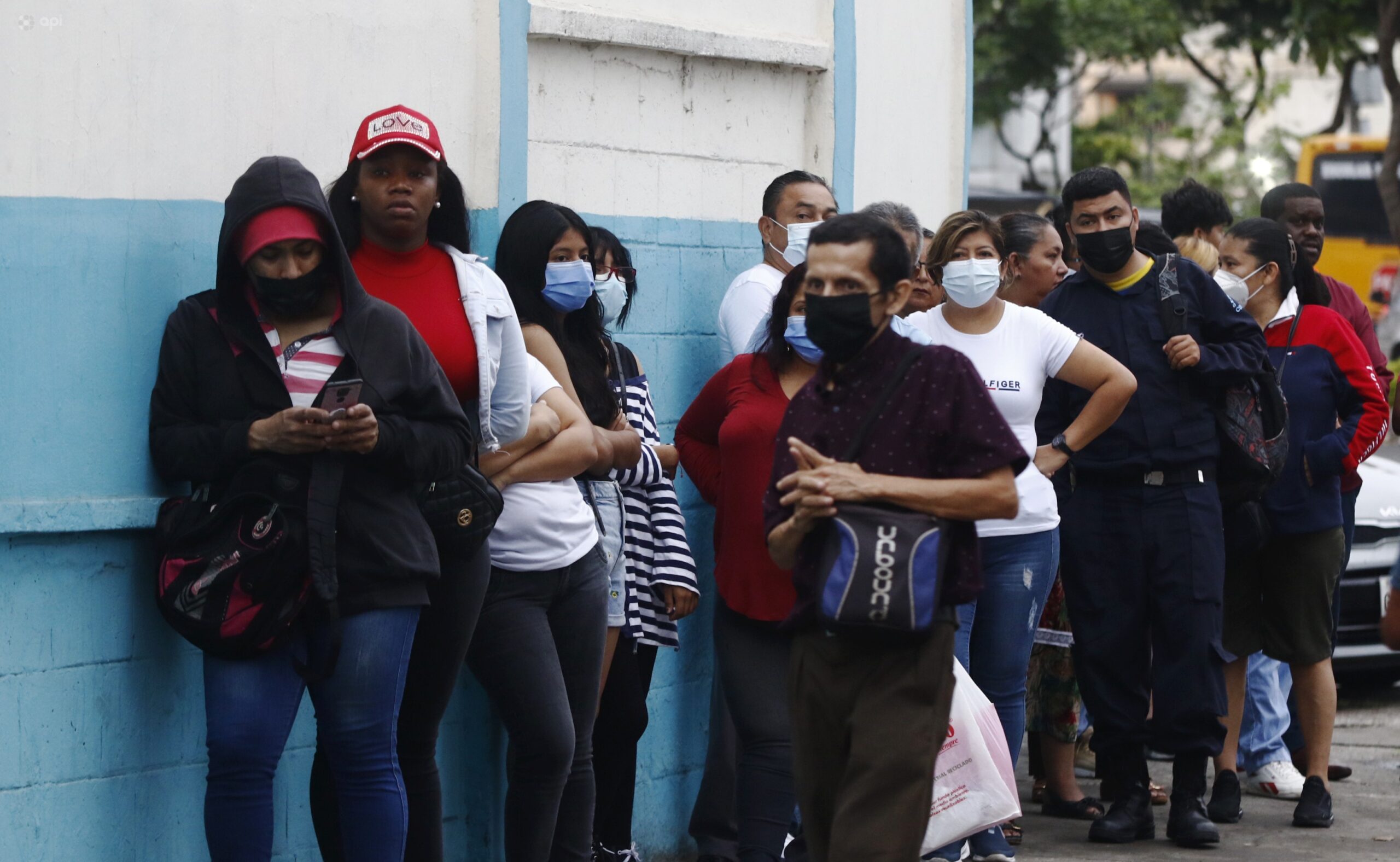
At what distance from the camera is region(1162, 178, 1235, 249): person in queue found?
7.78 m

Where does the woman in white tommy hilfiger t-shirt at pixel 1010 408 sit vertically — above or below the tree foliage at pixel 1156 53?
below

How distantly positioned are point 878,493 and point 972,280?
2.10m

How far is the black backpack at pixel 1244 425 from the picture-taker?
648 centimetres

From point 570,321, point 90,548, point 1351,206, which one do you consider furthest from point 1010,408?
point 1351,206

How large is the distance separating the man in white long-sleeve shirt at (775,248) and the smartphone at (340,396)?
2054mm

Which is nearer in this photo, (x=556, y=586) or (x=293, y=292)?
(x=293, y=292)

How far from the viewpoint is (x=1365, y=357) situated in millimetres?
7434

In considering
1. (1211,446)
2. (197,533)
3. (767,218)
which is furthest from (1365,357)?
(197,533)

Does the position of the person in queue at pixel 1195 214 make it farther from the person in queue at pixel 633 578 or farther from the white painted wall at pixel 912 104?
the person in queue at pixel 633 578

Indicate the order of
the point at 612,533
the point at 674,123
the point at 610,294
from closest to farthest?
the point at 612,533
the point at 610,294
the point at 674,123

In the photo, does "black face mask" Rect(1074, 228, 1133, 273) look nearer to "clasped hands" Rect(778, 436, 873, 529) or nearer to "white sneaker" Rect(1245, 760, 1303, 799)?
"white sneaker" Rect(1245, 760, 1303, 799)

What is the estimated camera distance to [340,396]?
4.17 m

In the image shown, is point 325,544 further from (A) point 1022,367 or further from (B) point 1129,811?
(B) point 1129,811

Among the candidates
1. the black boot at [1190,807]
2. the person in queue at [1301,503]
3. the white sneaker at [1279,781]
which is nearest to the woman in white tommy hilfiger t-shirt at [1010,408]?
the black boot at [1190,807]
